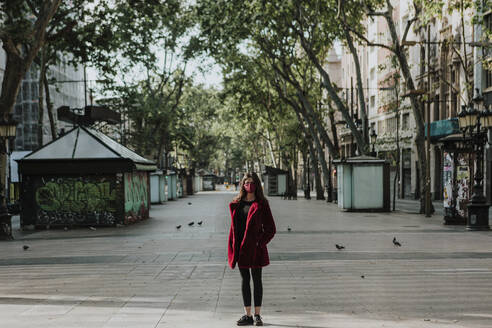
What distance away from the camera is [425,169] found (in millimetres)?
24688

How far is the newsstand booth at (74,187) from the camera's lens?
20.7 meters

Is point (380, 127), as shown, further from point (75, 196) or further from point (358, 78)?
point (75, 196)

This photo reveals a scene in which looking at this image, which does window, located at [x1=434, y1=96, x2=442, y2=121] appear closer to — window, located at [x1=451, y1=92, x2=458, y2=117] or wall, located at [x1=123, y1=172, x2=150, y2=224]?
window, located at [x1=451, y1=92, x2=458, y2=117]

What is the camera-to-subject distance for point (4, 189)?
1864 centimetres

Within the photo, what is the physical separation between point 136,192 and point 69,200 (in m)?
3.06

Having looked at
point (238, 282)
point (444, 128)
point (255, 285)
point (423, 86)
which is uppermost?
point (423, 86)

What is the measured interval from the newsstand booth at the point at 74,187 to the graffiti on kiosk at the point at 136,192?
0.58 m

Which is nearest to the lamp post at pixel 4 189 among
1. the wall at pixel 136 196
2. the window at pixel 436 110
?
the wall at pixel 136 196

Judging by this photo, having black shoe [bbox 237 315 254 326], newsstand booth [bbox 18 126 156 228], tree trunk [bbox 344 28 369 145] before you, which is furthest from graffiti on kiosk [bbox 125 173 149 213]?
black shoe [bbox 237 315 254 326]

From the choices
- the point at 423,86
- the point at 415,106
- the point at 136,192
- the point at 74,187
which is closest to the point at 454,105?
the point at 423,86

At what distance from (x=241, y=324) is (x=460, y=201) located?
48.2 feet

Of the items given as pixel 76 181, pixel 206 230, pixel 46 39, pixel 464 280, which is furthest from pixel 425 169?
pixel 464 280

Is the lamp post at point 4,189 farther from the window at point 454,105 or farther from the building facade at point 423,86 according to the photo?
the window at point 454,105

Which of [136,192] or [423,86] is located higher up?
[423,86]
